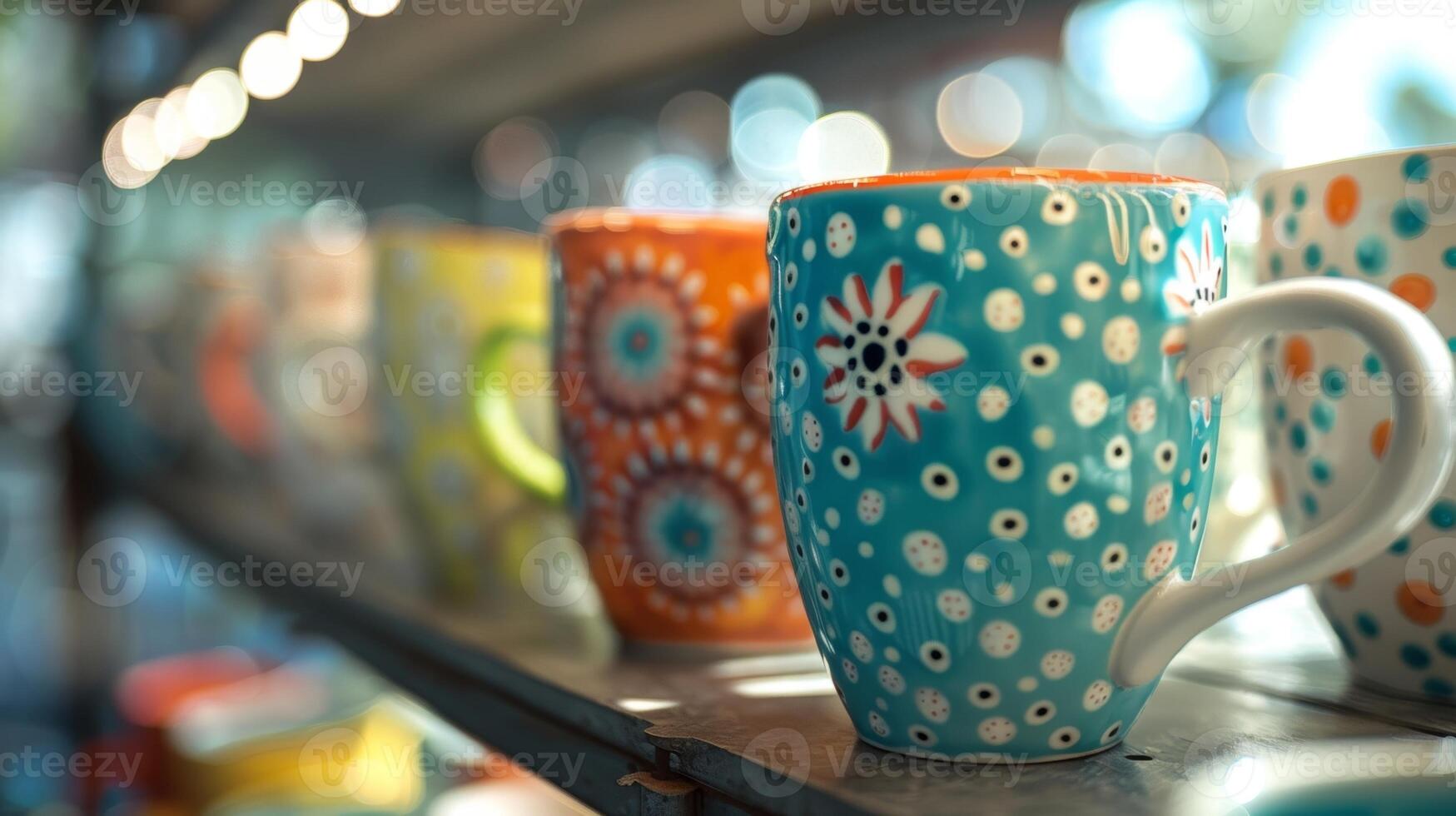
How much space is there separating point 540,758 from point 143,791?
94cm

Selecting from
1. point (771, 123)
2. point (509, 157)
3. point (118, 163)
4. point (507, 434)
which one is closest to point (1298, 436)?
point (507, 434)

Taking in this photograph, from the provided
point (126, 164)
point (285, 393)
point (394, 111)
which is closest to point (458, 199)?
point (394, 111)

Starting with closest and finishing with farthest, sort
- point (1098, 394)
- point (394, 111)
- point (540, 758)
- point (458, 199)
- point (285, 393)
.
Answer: point (1098, 394), point (540, 758), point (285, 393), point (394, 111), point (458, 199)

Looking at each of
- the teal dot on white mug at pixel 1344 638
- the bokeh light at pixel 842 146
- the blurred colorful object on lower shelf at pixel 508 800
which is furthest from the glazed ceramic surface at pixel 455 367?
Answer: the bokeh light at pixel 842 146

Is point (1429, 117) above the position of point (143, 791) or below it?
above

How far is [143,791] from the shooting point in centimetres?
119

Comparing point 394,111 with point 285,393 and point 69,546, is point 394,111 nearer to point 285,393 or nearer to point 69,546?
point 69,546

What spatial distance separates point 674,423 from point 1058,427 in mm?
213

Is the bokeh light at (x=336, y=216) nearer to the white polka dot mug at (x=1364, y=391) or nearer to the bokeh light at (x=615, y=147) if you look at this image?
the bokeh light at (x=615, y=147)

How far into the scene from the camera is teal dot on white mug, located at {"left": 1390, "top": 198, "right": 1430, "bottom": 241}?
36 centimetres

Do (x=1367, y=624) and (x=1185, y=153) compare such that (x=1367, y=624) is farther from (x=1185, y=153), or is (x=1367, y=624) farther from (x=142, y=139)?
(x=142, y=139)

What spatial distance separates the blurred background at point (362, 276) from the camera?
0.67 meters

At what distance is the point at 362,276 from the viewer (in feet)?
2.99

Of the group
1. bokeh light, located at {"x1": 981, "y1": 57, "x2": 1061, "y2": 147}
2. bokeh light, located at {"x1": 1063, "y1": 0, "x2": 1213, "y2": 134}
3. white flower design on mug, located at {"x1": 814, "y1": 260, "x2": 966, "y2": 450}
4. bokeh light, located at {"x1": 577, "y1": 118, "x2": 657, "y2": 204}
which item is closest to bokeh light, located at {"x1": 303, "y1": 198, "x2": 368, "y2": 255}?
bokeh light, located at {"x1": 577, "y1": 118, "x2": 657, "y2": 204}
